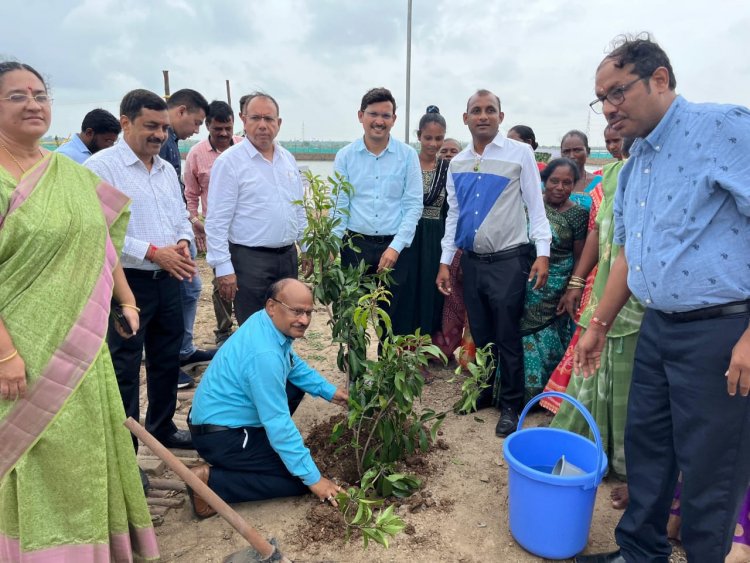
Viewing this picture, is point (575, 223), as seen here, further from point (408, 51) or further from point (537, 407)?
point (408, 51)

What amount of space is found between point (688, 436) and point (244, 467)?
2005 mm

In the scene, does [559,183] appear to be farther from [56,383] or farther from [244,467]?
[56,383]

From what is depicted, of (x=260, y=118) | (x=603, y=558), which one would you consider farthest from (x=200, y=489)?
(x=260, y=118)

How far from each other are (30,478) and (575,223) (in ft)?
10.7

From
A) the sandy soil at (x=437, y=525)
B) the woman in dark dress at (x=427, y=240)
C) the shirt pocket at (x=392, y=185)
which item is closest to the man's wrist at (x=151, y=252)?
the sandy soil at (x=437, y=525)

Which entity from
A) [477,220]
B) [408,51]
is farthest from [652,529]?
[408,51]

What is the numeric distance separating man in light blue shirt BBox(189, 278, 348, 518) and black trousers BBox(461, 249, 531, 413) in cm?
135

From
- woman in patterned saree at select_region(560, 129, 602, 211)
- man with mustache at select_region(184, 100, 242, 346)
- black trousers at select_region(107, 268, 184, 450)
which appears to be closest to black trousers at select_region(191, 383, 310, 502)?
black trousers at select_region(107, 268, 184, 450)

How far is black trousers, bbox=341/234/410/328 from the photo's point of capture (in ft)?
12.5

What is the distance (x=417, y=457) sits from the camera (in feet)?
10.2

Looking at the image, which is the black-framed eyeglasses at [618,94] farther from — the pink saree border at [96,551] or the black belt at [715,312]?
the pink saree border at [96,551]

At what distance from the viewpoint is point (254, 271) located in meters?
3.46

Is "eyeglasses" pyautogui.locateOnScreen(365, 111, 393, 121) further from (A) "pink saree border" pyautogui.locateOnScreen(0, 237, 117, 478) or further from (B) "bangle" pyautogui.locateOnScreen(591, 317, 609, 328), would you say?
(A) "pink saree border" pyautogui.locateOnScreen(0, 237, 117, 478)

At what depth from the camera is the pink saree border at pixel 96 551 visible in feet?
6.28
